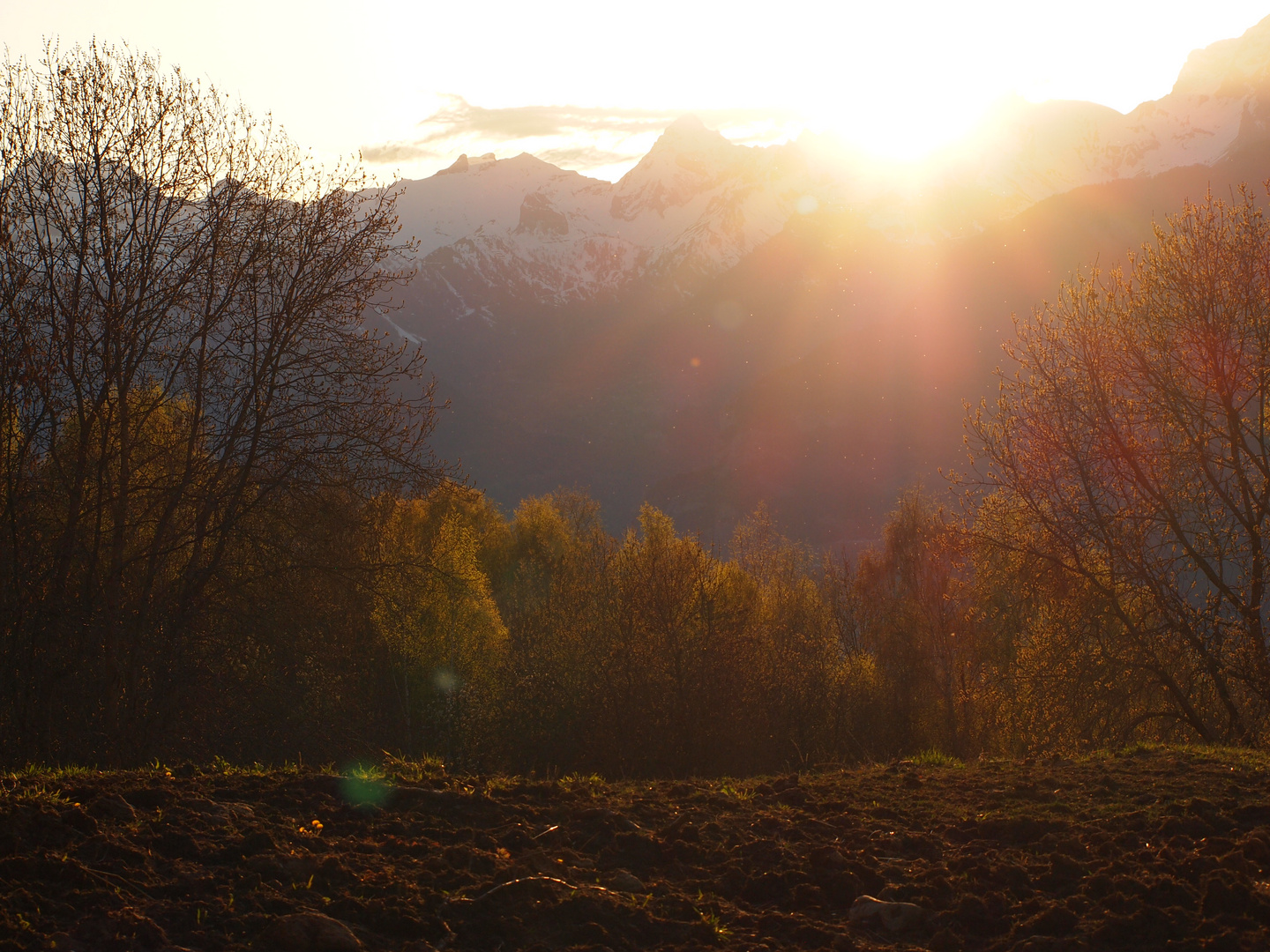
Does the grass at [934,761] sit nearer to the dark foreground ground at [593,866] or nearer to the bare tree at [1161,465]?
the dark foreground ground at [593,866]

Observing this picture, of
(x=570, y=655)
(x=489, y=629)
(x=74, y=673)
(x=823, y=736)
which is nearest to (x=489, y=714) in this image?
(x=570, y=655)

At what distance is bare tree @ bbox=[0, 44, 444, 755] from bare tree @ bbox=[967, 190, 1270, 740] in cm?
1031

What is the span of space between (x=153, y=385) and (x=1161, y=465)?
1512cm

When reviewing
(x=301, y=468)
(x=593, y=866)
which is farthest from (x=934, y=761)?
(x=301, y=468)

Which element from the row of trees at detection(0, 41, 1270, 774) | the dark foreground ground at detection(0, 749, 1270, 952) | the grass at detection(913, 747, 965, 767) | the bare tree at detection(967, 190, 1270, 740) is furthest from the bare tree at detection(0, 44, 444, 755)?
the bare tree at detection(967, 190, 1270, 740)

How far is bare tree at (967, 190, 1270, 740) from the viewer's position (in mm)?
13766

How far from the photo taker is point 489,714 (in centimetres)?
2348

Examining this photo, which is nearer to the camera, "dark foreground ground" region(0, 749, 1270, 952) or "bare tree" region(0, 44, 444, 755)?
"dark foreground ground" region(0, 749, 1270, 952)

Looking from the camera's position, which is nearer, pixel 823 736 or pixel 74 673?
pixel 74 673

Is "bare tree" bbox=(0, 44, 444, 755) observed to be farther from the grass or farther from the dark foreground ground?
the grass

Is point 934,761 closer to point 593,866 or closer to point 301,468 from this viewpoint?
point 593,866

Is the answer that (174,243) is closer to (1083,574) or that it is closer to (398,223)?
(398,223)

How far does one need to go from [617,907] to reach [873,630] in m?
33.0

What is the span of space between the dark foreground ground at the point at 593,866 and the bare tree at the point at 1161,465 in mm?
7896
